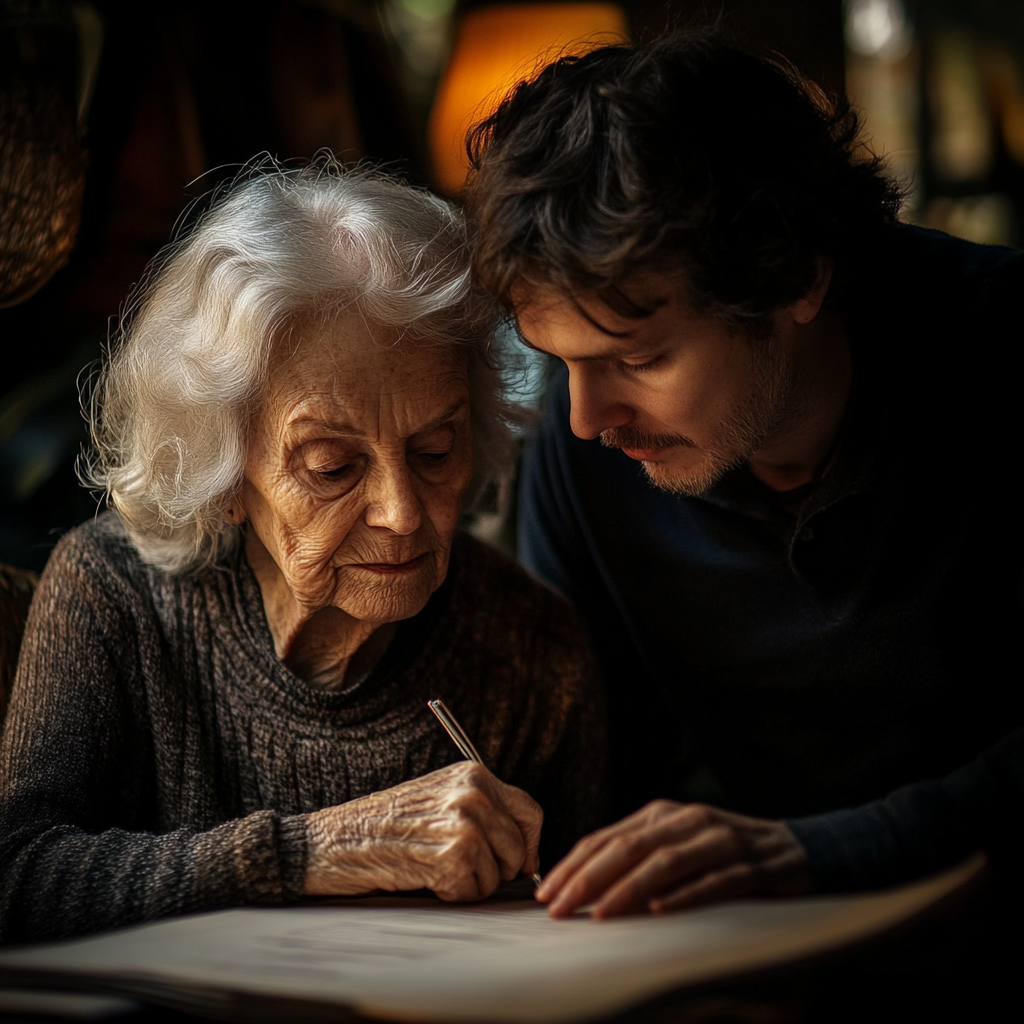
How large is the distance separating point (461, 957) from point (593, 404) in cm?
68

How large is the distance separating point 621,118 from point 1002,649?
860mm

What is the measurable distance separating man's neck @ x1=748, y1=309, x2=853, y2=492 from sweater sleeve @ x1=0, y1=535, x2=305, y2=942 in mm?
797

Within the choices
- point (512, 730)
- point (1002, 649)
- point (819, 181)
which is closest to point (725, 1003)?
point (512, 730)

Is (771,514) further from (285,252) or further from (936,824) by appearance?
(285,252)

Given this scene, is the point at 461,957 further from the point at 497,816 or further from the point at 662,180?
the point at 662,180

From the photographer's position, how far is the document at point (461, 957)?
65cm

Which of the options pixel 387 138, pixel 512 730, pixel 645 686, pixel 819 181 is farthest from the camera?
pixel 387 138

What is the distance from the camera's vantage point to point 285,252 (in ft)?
4.10

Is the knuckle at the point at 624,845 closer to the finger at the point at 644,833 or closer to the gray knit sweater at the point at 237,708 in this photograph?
the finger at the point at 644,833

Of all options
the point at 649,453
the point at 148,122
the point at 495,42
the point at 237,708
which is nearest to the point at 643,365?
the point at 649,453

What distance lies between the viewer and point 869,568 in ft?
4.57

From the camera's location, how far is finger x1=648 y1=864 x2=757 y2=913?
2.81ft

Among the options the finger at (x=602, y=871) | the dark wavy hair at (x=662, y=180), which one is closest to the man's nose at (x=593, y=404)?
the dark wavy hair at (x=662, y=180)

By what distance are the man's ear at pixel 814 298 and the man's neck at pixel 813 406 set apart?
29 millimetres
